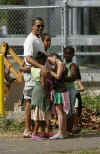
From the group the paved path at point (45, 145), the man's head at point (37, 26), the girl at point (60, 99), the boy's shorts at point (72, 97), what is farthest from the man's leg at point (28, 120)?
the man's head at point (37, 26)

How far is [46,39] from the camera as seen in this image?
9219mm

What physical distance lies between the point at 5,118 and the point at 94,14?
9132mm

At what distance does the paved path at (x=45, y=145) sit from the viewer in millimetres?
7785

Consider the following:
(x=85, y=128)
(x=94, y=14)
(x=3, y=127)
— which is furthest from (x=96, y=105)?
(x=94, y=14)

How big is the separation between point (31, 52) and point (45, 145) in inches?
54.8

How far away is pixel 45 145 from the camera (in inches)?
321

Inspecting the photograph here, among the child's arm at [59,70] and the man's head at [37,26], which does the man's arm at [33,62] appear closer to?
the child's arm at [59,70]

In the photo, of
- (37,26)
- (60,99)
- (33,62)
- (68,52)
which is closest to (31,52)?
(33,62)

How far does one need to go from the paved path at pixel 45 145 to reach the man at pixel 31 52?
1.15 feet

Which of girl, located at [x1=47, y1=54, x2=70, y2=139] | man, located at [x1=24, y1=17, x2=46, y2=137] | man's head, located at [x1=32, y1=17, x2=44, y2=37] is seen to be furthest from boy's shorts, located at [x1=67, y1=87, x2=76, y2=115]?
man's head, located at [x1=32, y1=17, x2=44, y2=37]

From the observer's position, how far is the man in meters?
8.48

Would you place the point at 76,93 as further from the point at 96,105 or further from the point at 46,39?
the point at 96,105

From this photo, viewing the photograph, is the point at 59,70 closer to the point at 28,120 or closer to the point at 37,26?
the point at 37,26

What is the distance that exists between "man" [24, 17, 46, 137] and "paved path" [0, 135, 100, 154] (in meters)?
0.35
